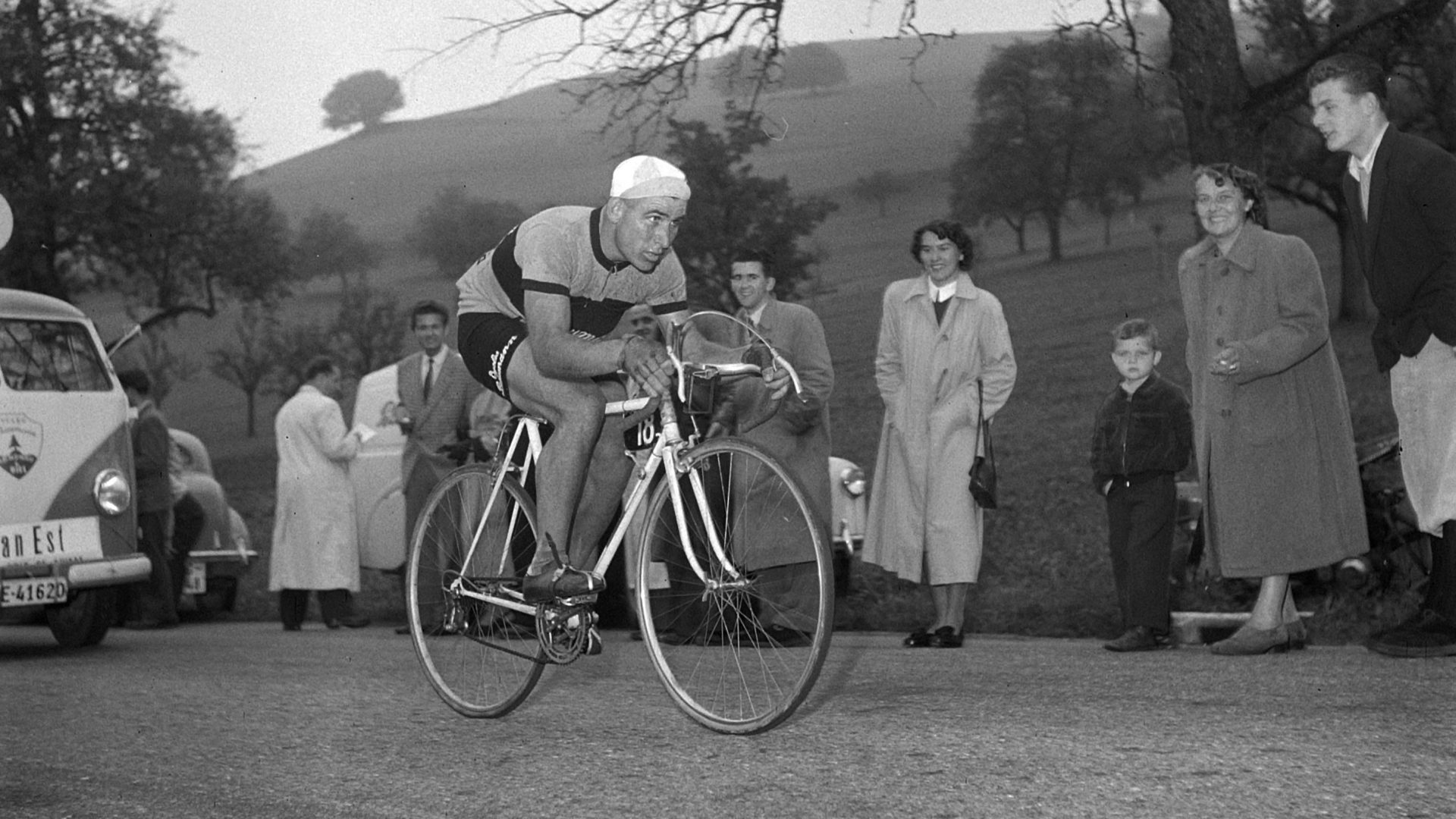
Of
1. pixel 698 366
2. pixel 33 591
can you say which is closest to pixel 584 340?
pixel 698 366

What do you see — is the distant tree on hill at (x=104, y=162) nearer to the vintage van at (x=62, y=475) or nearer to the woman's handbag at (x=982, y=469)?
the vintage van at (x=62, y=475)

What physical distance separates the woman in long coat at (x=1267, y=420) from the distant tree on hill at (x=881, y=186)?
138 feet

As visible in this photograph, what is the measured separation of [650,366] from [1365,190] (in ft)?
12.3

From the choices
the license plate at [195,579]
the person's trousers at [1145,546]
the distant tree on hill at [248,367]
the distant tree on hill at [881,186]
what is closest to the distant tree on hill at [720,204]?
the license plate at [195,579]

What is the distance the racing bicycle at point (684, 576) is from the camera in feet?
16.8

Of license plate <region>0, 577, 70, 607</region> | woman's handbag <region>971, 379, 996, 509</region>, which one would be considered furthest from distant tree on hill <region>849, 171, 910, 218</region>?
woman's handbag <region>971, 379, 996, 509</region>

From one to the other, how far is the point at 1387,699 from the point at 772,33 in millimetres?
10492

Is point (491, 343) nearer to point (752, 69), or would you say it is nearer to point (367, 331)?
point (752, 69)

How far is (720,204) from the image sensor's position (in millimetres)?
25156

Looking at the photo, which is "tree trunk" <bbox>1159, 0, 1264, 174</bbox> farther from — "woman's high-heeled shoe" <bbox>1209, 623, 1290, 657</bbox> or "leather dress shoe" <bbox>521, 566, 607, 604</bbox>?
"leather dress shoe" <bbox>521, 566, 607, 604</bbox>

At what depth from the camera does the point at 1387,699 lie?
19.3ft

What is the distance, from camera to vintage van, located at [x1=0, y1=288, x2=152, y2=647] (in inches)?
426

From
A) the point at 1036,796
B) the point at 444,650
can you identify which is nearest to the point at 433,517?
the point at 444,650

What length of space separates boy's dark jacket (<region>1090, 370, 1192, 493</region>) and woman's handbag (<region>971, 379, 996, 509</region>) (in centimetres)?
54
